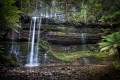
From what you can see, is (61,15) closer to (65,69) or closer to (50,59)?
(50,59)

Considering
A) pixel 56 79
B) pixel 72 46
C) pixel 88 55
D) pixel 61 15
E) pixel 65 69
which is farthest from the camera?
pixel 61 15

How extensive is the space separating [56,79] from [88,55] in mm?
6543

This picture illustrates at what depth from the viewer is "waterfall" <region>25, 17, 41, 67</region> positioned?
14.1 m

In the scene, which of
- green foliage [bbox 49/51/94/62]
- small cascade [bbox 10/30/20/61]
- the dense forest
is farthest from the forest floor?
green foliage [bbox 49/51/94/62]

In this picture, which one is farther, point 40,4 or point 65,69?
point 40,4

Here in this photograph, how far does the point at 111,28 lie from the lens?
58.0 feet

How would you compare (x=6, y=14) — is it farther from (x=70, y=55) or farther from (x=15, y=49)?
(x=70, y=55)

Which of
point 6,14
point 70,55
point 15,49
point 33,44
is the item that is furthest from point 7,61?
point 70,55

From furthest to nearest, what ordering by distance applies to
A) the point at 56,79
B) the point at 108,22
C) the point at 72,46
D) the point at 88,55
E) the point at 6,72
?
the point at 108,22
the point at 72,46
the point at 88,55
the point at 6,72
the point at 56,79

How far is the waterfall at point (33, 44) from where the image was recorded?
1409 centimetres

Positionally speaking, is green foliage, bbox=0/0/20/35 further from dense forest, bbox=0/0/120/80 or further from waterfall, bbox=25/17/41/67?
waterfall, bbox=25/17/41/67

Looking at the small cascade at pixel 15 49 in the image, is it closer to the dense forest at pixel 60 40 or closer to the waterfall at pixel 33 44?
the dense forest at pixel 60 40

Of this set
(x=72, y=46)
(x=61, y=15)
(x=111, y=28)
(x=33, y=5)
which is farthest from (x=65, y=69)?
(x=33, y=5)

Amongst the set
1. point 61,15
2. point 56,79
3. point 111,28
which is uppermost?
point 61,15
